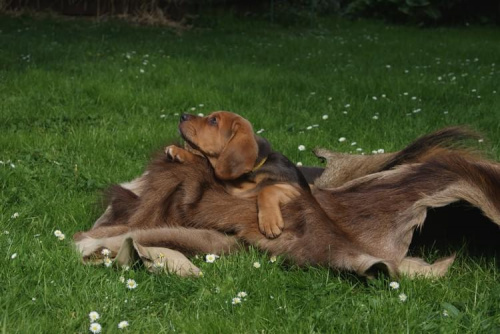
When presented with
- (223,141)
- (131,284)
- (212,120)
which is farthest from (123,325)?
(212,120)

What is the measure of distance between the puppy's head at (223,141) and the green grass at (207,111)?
0.65m

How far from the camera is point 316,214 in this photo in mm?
3508

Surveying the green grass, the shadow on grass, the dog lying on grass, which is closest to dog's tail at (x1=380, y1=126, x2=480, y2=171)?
the dog lying on grass

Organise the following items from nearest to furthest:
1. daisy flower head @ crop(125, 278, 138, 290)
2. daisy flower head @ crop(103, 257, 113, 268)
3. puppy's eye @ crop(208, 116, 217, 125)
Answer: daisy flower head @ crop(125, 278, 138, 290) < daisy flower head @ crop(103, 257, 113, 268) < puppy's eye @ crop(208, 116, 217, 125)

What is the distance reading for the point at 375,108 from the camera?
7.54 metres

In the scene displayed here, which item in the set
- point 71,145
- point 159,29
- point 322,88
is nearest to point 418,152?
point 71,145

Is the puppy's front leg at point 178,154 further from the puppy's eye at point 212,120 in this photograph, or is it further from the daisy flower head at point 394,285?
the daisy flower head at point 394,285

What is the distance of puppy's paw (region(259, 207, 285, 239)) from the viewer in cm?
357

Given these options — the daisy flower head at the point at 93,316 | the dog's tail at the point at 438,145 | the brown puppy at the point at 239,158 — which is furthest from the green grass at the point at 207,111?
the brown puppy at the point at 239,158

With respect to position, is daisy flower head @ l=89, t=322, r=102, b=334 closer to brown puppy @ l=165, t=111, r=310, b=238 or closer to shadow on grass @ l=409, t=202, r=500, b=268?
brown puppy @ l=165, t=111, r=310, b=238

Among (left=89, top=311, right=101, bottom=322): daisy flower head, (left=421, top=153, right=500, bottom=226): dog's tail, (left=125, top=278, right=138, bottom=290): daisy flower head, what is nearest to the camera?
(left=89, top=311, right=101, bottom=322): daisy flower head

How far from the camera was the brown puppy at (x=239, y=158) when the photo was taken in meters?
3.92

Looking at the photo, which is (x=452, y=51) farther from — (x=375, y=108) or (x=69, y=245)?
(x=69, y=245)

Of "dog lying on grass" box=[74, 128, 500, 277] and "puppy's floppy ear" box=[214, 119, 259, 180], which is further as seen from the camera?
"puppy's floppy ear" box=[214, 119, 259, 180]
